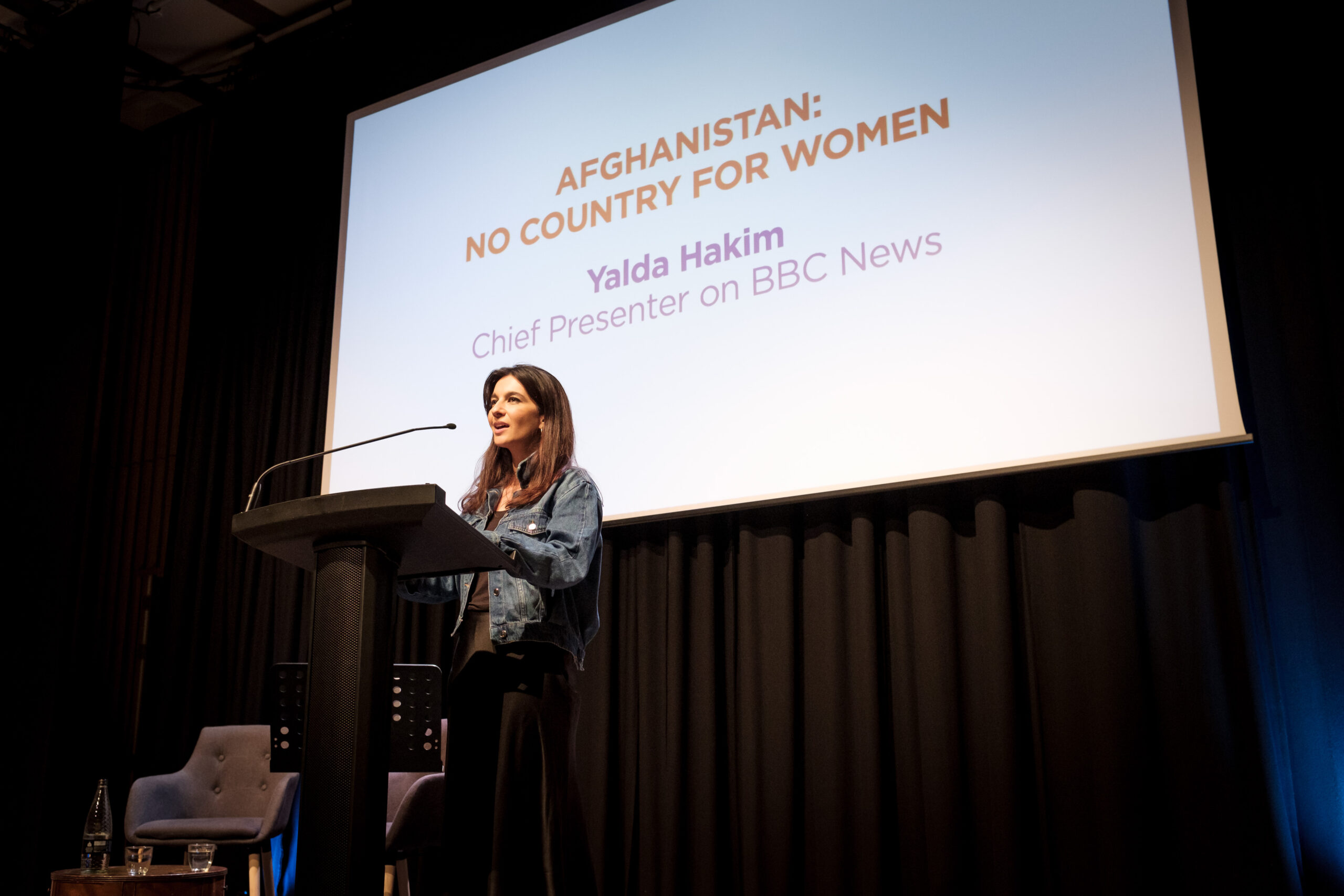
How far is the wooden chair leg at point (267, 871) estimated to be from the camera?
142 inches

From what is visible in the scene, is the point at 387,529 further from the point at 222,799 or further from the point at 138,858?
the point at 222,799

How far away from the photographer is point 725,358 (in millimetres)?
3564

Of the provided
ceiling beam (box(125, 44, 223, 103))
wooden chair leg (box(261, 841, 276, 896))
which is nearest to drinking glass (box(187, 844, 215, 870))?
wooden chair leg (box(261, 841, 276, 896))

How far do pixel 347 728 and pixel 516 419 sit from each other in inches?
35.6

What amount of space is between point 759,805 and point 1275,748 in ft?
4.79

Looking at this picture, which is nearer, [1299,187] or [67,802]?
[1299,187]

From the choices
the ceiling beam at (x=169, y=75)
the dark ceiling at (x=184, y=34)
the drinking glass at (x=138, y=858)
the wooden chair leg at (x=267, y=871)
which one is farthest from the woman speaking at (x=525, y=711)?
the ceiling beam at (x=169, y=75)

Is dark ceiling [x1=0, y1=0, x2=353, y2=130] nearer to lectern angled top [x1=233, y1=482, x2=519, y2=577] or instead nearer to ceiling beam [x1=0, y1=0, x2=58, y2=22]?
ceiling beam [x1=0, y1=0, x2=58, y2=22]

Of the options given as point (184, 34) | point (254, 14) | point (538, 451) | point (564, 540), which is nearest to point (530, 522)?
point (564, 540)

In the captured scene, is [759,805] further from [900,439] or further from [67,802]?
[67,802]

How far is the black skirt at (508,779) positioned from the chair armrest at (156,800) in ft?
6.85

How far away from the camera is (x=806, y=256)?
349 cm

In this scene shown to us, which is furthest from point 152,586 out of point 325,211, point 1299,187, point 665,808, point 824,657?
point 1299,187

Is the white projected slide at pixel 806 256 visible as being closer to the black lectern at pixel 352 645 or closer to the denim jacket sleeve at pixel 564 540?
the denim jacket sleeve at pixel 564 540
